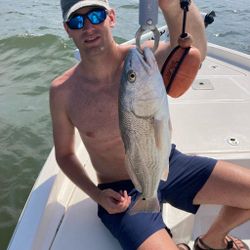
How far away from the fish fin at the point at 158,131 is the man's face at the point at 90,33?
0.77 metres

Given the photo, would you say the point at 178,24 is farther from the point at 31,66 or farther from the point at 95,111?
the point at 31,66

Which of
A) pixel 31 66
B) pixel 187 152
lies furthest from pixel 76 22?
pixel 31 66

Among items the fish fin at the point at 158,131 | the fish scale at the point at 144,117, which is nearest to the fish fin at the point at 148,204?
the fish scale at the point at 144,117

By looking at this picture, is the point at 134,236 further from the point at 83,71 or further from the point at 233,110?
the point at 233,110

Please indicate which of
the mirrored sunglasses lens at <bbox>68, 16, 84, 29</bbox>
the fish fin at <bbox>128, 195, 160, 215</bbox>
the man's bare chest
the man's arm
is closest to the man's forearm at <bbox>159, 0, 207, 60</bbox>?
the man's arm

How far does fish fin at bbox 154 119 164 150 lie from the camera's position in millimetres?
1307

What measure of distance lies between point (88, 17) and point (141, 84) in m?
0.71

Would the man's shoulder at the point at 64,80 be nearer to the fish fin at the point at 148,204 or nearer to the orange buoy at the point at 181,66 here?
the orange buoy at the point at 181,66

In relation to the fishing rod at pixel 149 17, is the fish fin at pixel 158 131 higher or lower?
lower

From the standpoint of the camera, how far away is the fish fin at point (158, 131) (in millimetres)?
1307

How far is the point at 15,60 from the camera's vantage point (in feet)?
28.3

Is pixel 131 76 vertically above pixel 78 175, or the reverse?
pixel 131 76

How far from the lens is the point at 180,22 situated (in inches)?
74.3

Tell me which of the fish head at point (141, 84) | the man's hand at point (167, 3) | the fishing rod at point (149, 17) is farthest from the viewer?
the man's hand at point (167, 3)
